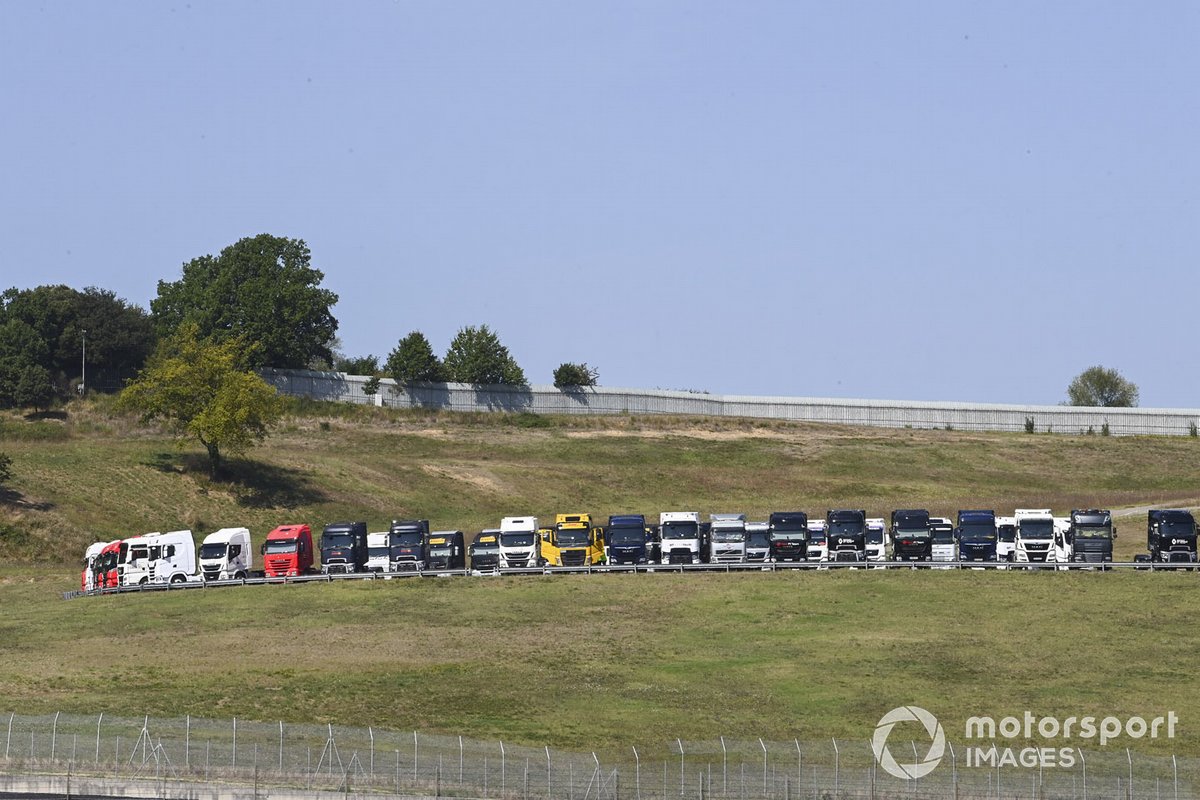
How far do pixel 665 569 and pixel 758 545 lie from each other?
4919mm

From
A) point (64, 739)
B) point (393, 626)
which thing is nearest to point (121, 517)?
point (393, 626)

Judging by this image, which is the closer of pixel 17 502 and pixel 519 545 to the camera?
pixel 519 545

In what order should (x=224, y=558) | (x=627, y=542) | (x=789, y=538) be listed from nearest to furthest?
(x=224, y=558) → (x=789, y=538) → (x=627, y=542)

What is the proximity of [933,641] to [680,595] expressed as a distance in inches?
524

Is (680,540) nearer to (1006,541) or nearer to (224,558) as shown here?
(1006,541)

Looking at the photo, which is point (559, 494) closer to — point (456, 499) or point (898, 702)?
point (456, 499)

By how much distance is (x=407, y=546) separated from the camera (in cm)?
7525

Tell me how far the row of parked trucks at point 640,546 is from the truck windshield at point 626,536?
5 cm

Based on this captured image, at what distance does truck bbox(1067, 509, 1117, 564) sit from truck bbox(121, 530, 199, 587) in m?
40.1

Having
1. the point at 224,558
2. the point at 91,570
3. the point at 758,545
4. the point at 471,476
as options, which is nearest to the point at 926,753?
the point at 758,545

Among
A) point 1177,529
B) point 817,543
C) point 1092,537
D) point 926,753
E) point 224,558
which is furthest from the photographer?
point 817,543

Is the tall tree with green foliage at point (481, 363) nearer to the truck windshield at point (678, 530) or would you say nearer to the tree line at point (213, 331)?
the tree line at point (213, 331)

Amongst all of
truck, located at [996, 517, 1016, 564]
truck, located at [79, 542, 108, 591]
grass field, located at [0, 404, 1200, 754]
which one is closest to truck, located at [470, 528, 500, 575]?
grass field, located at [0, 404, 1200, 754]

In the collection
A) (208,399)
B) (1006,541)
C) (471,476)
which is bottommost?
(1006,541)
